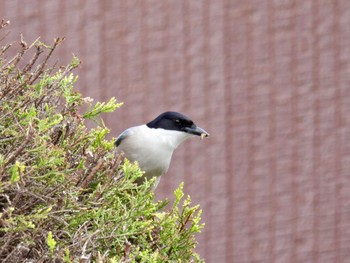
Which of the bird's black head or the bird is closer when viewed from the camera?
the bird

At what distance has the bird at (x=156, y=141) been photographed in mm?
5254

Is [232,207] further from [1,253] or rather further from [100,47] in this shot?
[1,253]

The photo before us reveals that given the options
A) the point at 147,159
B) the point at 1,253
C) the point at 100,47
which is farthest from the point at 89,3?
the point at 1,253

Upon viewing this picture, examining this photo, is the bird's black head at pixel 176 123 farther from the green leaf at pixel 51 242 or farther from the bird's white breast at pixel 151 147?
the green leaf at pixel 51 242

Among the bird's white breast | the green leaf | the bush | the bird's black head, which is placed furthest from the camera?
the bird's black head

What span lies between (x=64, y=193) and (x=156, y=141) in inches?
87.7

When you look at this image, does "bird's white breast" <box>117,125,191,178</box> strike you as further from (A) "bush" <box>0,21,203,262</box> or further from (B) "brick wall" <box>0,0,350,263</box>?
(B) "brick wall" <box>0,0,350,263</box>

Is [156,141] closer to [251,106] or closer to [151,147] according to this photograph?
[151,147]

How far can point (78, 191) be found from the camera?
3.24 metres

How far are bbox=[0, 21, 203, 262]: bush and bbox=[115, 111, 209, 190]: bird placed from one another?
4.93ft

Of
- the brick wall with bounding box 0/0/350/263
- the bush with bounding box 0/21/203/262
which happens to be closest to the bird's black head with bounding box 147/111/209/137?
the bush with bounding box 0/21/203/262

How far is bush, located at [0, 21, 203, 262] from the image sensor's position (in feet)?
10.1

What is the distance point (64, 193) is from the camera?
10.5ft

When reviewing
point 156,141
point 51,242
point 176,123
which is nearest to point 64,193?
point 51,242
